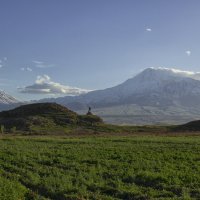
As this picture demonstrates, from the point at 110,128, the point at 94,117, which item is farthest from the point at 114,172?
the point at 94,117

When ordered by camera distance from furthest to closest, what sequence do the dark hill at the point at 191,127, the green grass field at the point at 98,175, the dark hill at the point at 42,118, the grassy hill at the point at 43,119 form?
the dark hill at the point at 42,118 < the grassy hill at the point at 43,119 < the dark hill at the point at 191,127 < the green grass field at the point at 98,175

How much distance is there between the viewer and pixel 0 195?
19109mm

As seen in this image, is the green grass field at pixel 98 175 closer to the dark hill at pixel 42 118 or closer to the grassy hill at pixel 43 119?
the grassy hill at pixel 43 119

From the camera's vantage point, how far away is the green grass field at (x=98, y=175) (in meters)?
20.1

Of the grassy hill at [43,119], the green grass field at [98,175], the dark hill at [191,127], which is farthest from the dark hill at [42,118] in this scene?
the green grass field at [98,175]

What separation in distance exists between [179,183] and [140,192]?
2738 mm

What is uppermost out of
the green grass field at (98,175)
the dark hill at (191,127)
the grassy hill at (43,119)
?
the grassy hill at (43,119)

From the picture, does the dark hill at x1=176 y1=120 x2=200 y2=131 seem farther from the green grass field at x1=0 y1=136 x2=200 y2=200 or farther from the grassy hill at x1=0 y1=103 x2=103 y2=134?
the green grass field at x1=0 y1=136 x2=200 y2=200

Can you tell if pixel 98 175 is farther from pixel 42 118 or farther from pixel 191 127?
pixel 42 118

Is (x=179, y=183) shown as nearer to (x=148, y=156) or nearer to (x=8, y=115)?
(x=148, y=156)

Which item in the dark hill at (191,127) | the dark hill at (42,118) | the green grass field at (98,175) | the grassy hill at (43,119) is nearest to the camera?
the green grass field at (98,175)

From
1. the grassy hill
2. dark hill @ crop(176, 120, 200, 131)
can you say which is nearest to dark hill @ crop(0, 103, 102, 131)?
the grassy hill

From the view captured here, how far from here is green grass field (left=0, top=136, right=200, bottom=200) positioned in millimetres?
20109

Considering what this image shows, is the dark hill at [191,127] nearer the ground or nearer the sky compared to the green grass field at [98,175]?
nearer the sky
